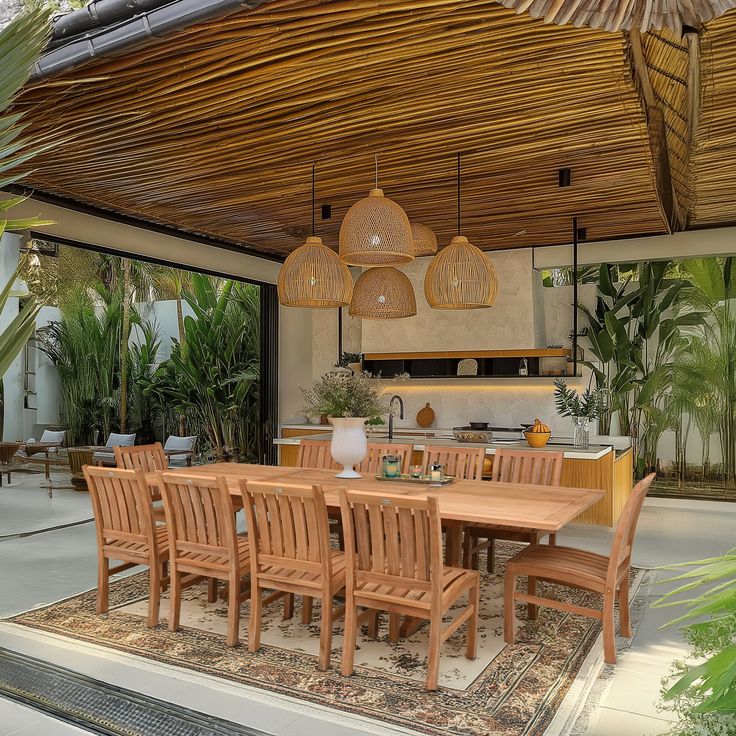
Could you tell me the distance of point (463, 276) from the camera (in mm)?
4207

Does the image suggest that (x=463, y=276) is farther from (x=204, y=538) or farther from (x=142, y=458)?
(x=142, y=458)

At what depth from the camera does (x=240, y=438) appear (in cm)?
1049

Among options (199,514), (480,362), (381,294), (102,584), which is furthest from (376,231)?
(480,362)

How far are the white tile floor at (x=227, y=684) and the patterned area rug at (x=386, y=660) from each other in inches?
4.2

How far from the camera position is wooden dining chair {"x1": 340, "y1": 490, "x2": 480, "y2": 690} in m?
2.92

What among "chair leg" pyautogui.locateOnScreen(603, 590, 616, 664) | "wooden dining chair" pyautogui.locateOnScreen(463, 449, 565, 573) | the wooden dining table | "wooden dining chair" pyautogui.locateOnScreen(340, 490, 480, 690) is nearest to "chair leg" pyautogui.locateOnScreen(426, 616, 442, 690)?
"wooden dining chair" pyautogui.locateOnScreen(340, 490, 480, 690)

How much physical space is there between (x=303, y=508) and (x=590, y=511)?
3921 millimetres

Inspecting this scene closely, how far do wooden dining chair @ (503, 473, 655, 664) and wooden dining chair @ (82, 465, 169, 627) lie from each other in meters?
1.93

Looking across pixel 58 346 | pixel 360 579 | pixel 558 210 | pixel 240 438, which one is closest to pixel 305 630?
pixel 360 579

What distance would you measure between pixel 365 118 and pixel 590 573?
2.89 meters

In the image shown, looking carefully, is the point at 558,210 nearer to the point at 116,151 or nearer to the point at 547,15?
the point at 116,151

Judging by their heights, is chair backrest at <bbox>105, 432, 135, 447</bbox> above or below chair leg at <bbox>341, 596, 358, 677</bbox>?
above

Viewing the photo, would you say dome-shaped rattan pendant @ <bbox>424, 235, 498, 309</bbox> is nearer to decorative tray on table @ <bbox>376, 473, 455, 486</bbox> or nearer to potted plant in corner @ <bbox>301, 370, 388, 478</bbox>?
potted plant in corner @ <bbox>301, 370, 388, 478</bbox>

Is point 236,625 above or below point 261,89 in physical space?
below
